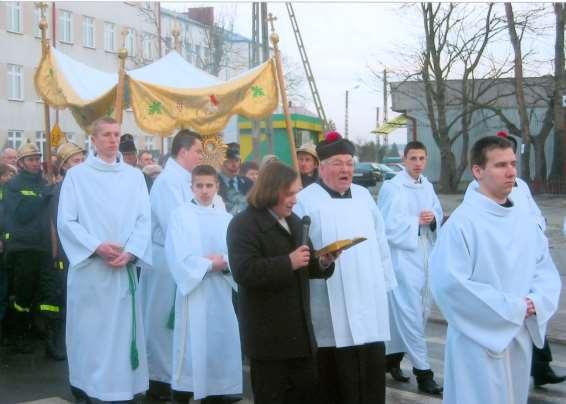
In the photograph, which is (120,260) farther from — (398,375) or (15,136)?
(15,136)

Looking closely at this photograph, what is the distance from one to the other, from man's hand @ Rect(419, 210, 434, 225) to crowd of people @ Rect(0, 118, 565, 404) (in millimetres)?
Answer: 13

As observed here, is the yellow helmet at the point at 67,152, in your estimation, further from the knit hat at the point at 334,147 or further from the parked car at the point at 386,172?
the parked car at the point at 386,172

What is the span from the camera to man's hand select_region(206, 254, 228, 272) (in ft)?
20.2

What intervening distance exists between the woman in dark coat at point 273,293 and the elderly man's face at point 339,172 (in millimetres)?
523

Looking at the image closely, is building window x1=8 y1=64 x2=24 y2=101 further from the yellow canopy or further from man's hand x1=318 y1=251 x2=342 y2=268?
man's hand x1=318 y1=251 x2=342 y2=268

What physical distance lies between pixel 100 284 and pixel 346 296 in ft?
6.39

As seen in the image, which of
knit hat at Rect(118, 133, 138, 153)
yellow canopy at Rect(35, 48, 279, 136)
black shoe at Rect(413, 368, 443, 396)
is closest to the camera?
black shoe at Rect(413, 368, 443, 396)

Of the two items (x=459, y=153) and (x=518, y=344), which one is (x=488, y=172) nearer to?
(x=518, y=344)

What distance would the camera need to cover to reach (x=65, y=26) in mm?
46719

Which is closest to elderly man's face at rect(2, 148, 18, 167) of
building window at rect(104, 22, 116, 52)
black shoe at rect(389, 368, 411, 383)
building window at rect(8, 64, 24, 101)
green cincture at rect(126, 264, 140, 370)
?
green cincture at rect(126, 264, 140, 370)

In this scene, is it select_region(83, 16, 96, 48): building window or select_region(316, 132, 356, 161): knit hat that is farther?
select_region(83, 16, 96, 48): building window

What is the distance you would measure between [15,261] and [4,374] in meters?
1.41

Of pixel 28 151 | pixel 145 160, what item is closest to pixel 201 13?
pixel 145 160

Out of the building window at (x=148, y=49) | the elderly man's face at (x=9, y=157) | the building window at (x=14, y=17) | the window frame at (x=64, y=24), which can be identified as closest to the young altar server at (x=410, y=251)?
the elderly man's face at (x=9, y=157)
